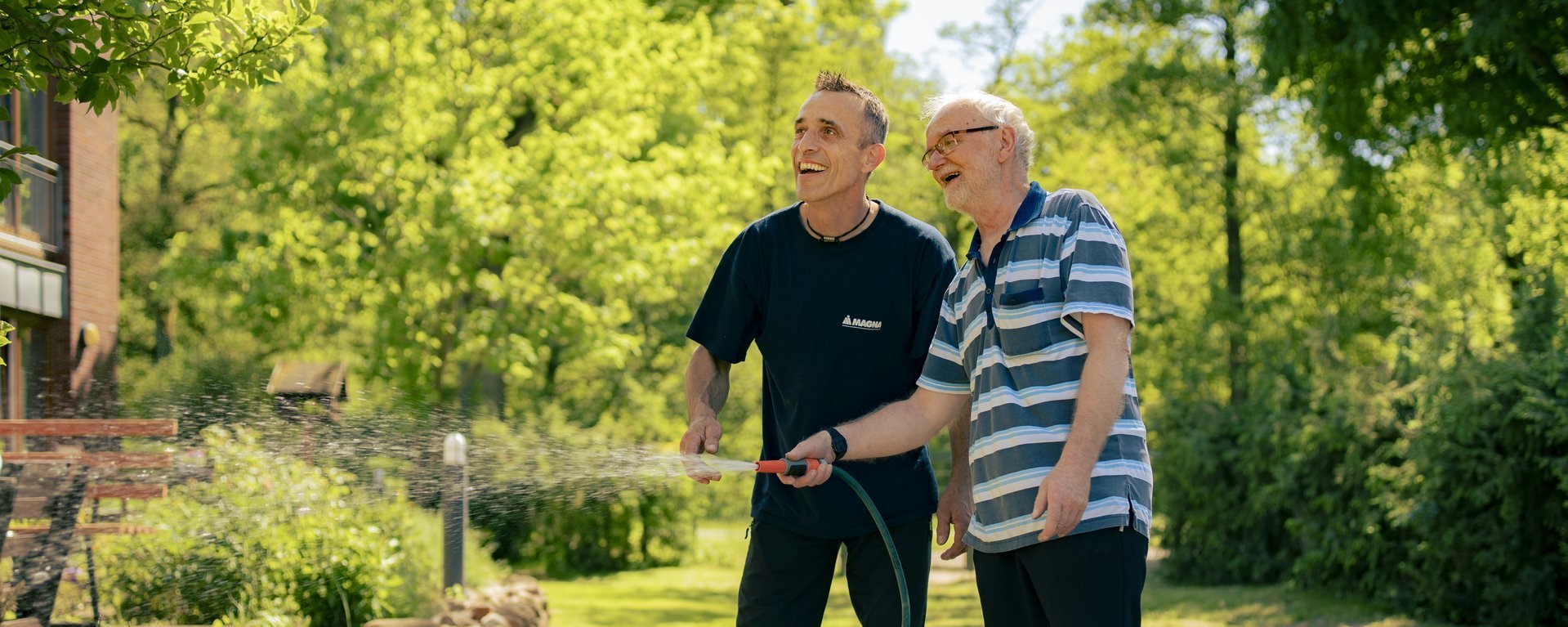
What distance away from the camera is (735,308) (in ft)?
13.9

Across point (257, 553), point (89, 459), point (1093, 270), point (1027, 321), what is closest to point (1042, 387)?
point (1027, 321)

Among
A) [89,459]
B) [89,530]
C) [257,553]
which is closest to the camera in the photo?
[89,459]

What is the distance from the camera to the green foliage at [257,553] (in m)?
7.09

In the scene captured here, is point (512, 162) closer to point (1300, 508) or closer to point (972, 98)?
point (1300, 508)

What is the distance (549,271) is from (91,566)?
9.02m

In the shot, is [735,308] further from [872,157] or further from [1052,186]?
[1052,186]

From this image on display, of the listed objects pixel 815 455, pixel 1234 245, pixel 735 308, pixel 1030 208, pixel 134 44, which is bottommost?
pixel 815 455

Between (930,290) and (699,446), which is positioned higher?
(930,290)

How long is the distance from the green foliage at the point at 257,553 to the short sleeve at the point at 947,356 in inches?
174

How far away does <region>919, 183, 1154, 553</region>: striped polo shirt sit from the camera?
10.1 ft

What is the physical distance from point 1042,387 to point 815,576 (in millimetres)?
1260

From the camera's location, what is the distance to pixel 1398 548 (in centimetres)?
1042

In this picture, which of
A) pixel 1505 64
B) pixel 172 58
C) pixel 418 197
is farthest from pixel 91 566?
pixel 1505 64

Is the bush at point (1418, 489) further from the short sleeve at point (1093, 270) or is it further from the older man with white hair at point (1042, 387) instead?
the short sleeve at point (1093, 270)
